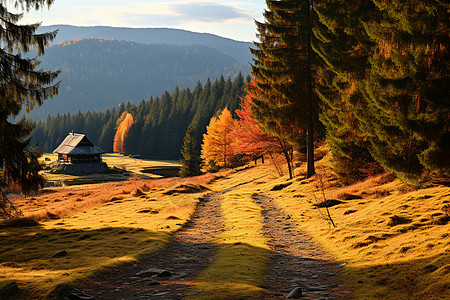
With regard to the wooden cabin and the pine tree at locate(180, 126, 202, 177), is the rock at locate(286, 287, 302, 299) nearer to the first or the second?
the pine tree at locate(180, 126, 202, 177)

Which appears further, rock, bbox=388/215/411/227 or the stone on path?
rock, bbox=388/215/411/227

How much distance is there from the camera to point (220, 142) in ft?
213

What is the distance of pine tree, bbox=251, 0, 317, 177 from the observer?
1190 inches

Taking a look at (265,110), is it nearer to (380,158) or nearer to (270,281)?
(380,158)

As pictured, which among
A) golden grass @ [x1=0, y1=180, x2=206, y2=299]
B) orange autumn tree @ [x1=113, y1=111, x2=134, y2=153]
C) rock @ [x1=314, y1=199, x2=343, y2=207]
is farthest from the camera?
orange autumn tree @ [x1=113, y1=111, x2=134, y2=153]

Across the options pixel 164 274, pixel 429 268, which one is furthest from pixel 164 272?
pixel 429 268

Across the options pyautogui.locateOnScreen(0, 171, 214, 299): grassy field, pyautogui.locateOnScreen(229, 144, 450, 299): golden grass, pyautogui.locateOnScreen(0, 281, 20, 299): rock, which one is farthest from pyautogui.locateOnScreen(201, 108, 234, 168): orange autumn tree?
pyautogui.locateOnScreen(0, 281, 20, 299): rock

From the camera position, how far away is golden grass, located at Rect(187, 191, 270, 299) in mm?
8609

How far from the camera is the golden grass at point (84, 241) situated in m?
9.62

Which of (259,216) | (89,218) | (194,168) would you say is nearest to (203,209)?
(259,216)

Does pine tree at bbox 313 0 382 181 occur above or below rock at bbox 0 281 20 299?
above

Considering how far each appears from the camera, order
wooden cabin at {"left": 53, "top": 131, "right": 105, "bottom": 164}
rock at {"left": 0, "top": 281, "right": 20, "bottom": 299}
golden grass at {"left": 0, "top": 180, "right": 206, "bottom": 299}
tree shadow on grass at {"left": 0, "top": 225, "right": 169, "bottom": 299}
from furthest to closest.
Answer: wooden cabin at {"left": 53, "top": 131, "right": 105, "bottom": 164} < golden grass at {"left": 0, "top": 180, "right": 206, "bottom": 299} < tree shadow on grass at {"left": 0, "top": 225, "right": 169, "bottom": 299} < rock at {"left": 0, "top": 281, "right": 20, "bottom": 299}

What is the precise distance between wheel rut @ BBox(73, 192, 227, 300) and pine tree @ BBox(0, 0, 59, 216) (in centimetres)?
701

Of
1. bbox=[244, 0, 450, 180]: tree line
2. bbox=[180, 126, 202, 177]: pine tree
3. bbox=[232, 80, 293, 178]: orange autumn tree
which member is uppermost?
bbox=[244, 0, 450, 180]: tree line
